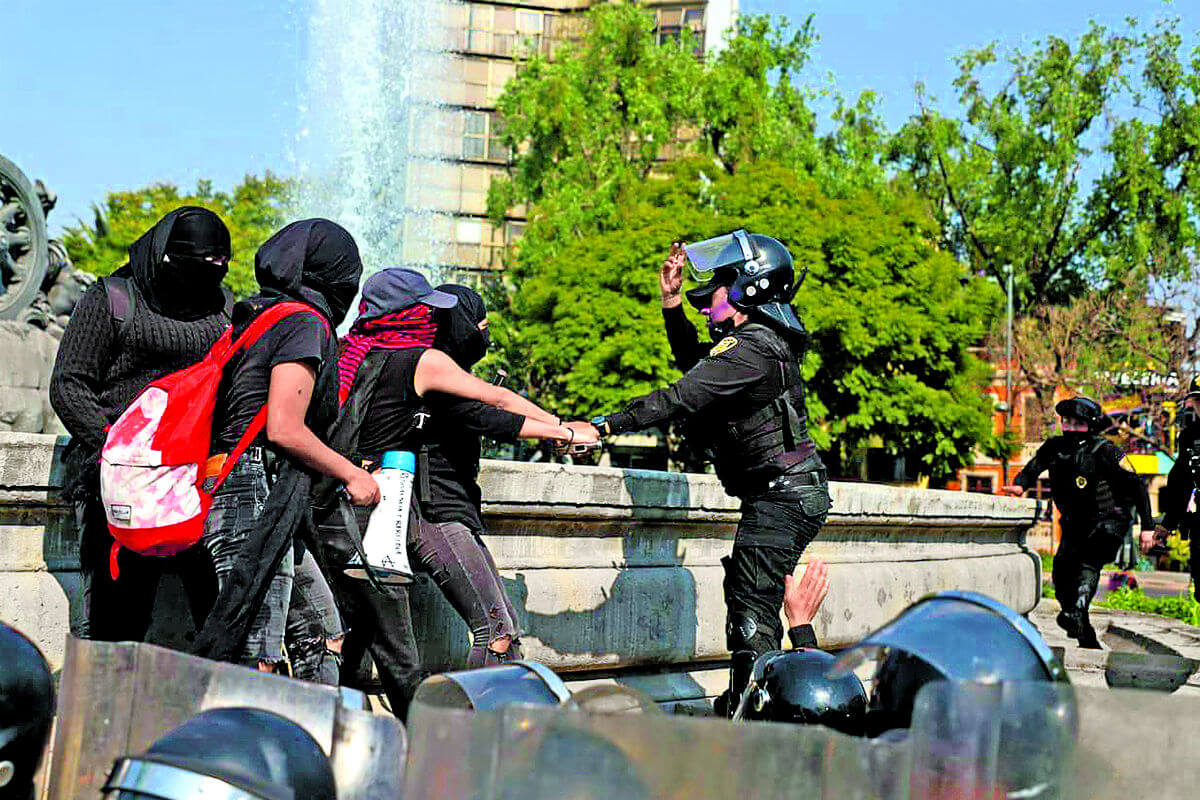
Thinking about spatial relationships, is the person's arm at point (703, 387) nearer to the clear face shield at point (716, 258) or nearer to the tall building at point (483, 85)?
the clear face shield at point (716, 258)

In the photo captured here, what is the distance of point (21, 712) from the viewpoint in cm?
286

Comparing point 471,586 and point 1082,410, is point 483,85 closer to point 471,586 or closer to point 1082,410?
point 1082,410

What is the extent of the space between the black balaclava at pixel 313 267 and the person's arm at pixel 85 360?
1.53 ft

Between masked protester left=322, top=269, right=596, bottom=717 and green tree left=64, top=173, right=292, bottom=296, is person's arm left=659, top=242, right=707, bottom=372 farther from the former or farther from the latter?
green tree left=64, top=173, right=292, bottom=296

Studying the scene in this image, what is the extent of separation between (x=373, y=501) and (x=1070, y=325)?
4049cm

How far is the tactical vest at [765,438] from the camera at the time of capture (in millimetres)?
A: 5723

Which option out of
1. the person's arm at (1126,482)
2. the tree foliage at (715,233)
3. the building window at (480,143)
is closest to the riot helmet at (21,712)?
Answer: the person's arm at (1126,482)

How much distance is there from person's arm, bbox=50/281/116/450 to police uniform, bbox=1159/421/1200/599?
25.7 feet

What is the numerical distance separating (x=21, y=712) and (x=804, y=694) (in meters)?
1.83

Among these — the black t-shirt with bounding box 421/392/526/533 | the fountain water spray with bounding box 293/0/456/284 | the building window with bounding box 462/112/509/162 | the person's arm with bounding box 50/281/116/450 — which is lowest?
the black t-shirt with bounding box 421/392/526/533

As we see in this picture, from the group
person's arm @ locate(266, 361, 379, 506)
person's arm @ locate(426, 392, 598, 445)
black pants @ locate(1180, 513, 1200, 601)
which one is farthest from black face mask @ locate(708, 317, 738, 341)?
black pants @ locate(1180, 513, 1200, 601)

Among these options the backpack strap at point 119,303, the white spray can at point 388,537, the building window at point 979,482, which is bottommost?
the building window at point 979,482

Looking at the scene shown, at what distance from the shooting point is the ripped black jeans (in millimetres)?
5027

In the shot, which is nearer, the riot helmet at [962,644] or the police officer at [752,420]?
the riot helmet at [962,644]
